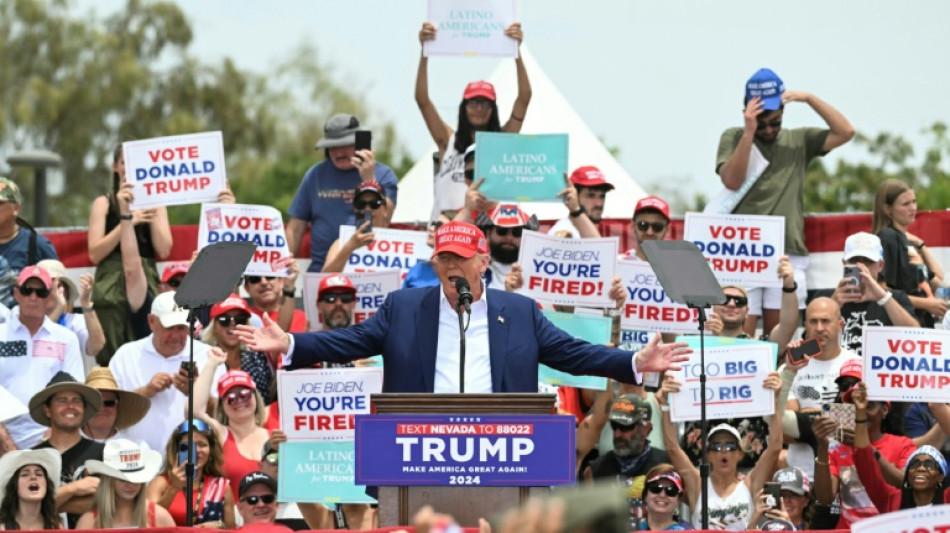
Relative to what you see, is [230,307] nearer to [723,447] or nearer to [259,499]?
[259,499]

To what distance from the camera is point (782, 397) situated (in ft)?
43.0

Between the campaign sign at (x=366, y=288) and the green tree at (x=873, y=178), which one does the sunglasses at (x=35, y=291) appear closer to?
the campaign sign at (x=366, y=288)

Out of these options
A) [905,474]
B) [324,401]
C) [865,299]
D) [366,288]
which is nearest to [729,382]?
[905,474]

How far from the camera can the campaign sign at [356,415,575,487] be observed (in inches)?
365

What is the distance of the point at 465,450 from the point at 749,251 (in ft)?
18.2

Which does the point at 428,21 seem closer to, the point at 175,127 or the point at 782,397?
the point at 782,397

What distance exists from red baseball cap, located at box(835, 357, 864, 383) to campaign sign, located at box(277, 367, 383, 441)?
2.95 m

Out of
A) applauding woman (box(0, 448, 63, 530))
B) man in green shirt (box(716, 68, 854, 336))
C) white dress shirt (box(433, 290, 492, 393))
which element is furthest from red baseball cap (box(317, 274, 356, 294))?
white dress shirt (box(433, 290, 492, 393))

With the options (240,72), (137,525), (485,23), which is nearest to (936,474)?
(137,525)

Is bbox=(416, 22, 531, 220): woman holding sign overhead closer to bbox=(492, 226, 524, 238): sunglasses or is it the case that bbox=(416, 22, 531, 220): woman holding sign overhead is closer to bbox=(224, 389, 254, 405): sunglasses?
bbox=(492, 226, 524, 238): sunglasses

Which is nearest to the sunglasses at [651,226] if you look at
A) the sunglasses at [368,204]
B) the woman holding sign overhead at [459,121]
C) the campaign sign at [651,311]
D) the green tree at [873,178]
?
the campaign sign at [651,311]

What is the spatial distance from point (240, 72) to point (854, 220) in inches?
1344

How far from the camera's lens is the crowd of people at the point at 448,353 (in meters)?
10.9

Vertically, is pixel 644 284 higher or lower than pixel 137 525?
higher
